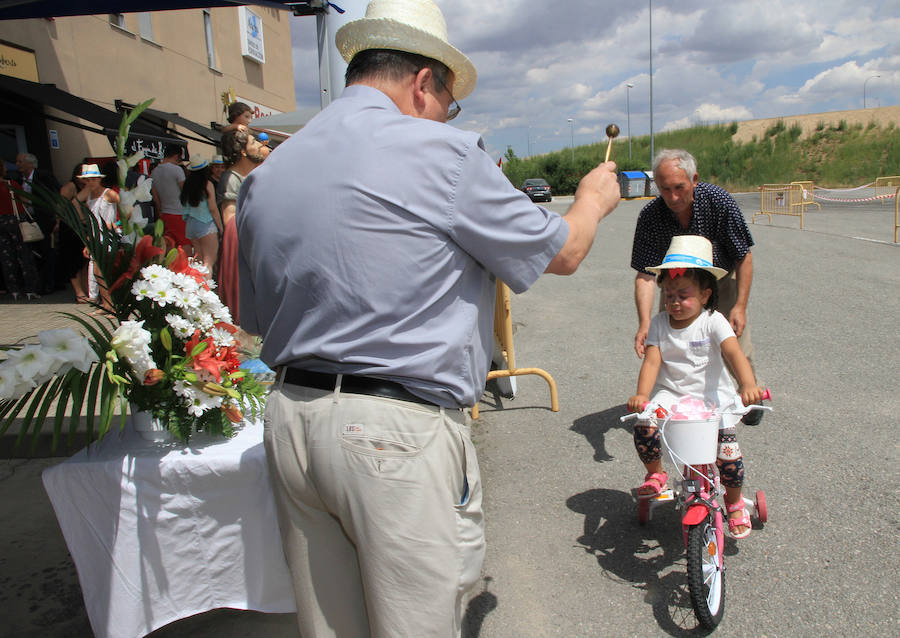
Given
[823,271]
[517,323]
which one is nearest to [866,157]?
[823,271]

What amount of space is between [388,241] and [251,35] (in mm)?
22212

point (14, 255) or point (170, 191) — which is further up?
point (170, 191)

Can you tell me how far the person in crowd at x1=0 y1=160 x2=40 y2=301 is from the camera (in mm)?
8844

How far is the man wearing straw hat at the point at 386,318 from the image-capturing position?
4.72 feet

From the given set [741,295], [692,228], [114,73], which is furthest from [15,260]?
[741,295]

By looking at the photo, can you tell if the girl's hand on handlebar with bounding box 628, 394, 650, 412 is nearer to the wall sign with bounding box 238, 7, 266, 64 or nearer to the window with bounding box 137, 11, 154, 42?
the window with bounding box 137, 11, 154, 42

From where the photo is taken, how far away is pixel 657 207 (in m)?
3.92

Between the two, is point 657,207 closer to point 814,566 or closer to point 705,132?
point 814,566

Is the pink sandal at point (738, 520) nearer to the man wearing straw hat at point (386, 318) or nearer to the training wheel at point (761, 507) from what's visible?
the training wheel at point (761, 507)

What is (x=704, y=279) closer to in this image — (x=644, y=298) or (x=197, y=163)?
(x=644, y=298)

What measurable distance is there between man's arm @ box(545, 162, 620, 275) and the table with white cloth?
138 cm

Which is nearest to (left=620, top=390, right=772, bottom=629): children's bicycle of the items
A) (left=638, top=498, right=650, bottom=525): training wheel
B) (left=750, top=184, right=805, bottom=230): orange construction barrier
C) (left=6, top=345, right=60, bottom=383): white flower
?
(left=638, top=498, right=650, bottom=525): training wheel

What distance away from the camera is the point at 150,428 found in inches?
98.6

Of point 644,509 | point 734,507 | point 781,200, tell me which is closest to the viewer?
point 734,507
